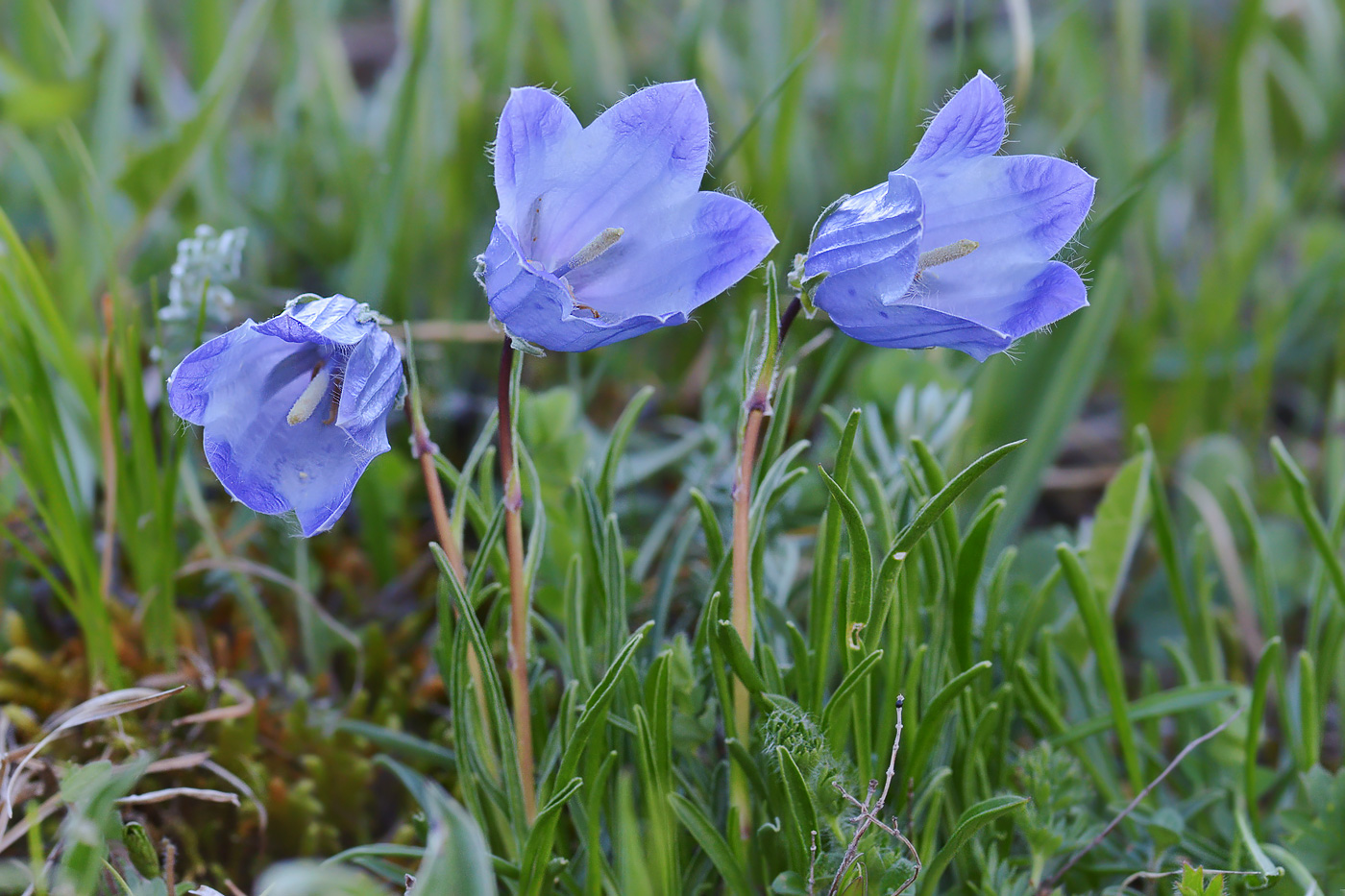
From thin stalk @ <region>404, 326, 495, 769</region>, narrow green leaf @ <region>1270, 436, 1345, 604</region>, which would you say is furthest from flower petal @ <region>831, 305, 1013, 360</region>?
narrow green leaf @ <region>1270, 436, 1345, 604</region>

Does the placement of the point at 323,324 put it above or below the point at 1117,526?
above

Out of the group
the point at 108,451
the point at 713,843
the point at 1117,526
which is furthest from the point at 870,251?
the point at 108,451

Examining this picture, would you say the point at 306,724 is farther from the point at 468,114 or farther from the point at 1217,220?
the point at 1217,220

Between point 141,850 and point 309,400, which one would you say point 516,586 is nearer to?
point 309,400

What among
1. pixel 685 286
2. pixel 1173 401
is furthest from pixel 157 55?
pixel 1173 401

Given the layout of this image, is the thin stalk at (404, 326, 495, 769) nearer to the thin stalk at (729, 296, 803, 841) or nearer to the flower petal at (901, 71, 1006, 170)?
the thin stalk at (729, 296, 803, 841)
